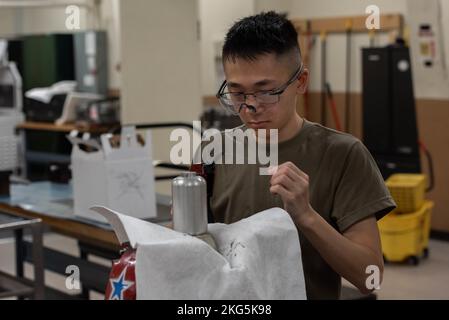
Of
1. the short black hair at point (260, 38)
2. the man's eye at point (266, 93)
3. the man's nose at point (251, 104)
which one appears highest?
the short black hair at point (260, 38)

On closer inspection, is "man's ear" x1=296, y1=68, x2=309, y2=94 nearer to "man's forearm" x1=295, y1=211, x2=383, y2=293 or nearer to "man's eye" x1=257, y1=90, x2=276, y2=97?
"man's eye" x1=257, y1=90, x2=276, y2=97

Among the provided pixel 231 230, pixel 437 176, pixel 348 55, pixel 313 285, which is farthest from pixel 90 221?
pixel 348 55

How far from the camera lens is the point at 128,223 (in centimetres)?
90

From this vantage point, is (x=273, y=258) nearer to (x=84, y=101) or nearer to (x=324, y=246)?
(x=324, y=246)

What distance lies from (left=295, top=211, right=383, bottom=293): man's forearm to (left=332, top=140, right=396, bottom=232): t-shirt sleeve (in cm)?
7

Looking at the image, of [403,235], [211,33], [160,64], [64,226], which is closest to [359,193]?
[64,226]

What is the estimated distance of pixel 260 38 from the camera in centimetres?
136

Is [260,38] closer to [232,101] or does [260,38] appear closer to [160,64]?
[232,101]

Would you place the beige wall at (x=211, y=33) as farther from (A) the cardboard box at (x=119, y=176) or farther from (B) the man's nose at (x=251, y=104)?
(B) the man's nose at (x=251, y=104)

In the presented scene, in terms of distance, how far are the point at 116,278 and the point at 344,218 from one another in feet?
2.00

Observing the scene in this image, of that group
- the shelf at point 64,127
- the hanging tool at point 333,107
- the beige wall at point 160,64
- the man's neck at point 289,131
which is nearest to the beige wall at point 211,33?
the hanging tool at point 333,107

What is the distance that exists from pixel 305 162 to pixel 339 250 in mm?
228

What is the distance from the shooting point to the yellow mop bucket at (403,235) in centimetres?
518

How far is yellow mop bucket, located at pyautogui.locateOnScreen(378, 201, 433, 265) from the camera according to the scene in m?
5.18
